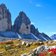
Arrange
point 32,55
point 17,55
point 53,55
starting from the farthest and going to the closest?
point 17,55 → point 32,55 → point 53,55

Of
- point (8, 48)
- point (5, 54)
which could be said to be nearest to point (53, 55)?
point (5, 54)

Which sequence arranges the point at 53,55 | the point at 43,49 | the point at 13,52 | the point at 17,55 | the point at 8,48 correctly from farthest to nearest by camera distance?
the point at 8,48 → the point at 13,52 → the point at 17,55 → the point at 43,49 → the point at 53,55

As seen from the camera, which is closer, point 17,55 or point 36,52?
point 36,52

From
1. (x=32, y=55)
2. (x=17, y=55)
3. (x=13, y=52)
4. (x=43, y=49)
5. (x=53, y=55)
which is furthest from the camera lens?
(x=13, y=52)

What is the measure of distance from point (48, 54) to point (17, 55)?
8500mm

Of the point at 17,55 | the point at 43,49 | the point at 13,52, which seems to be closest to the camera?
the point at 43,49

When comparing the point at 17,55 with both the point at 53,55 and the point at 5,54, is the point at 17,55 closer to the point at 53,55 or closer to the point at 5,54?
the point at 5,54

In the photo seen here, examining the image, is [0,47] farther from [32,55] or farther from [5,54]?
[32,55]

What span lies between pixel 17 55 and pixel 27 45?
8.72m

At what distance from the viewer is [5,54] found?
3838 centimetres

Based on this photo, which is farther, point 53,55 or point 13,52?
point 13,52

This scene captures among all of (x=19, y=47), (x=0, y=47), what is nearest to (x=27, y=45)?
(x=19, y=47)

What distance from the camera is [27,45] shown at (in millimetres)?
44688

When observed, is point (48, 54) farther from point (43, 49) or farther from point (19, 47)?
point (19, 47)
